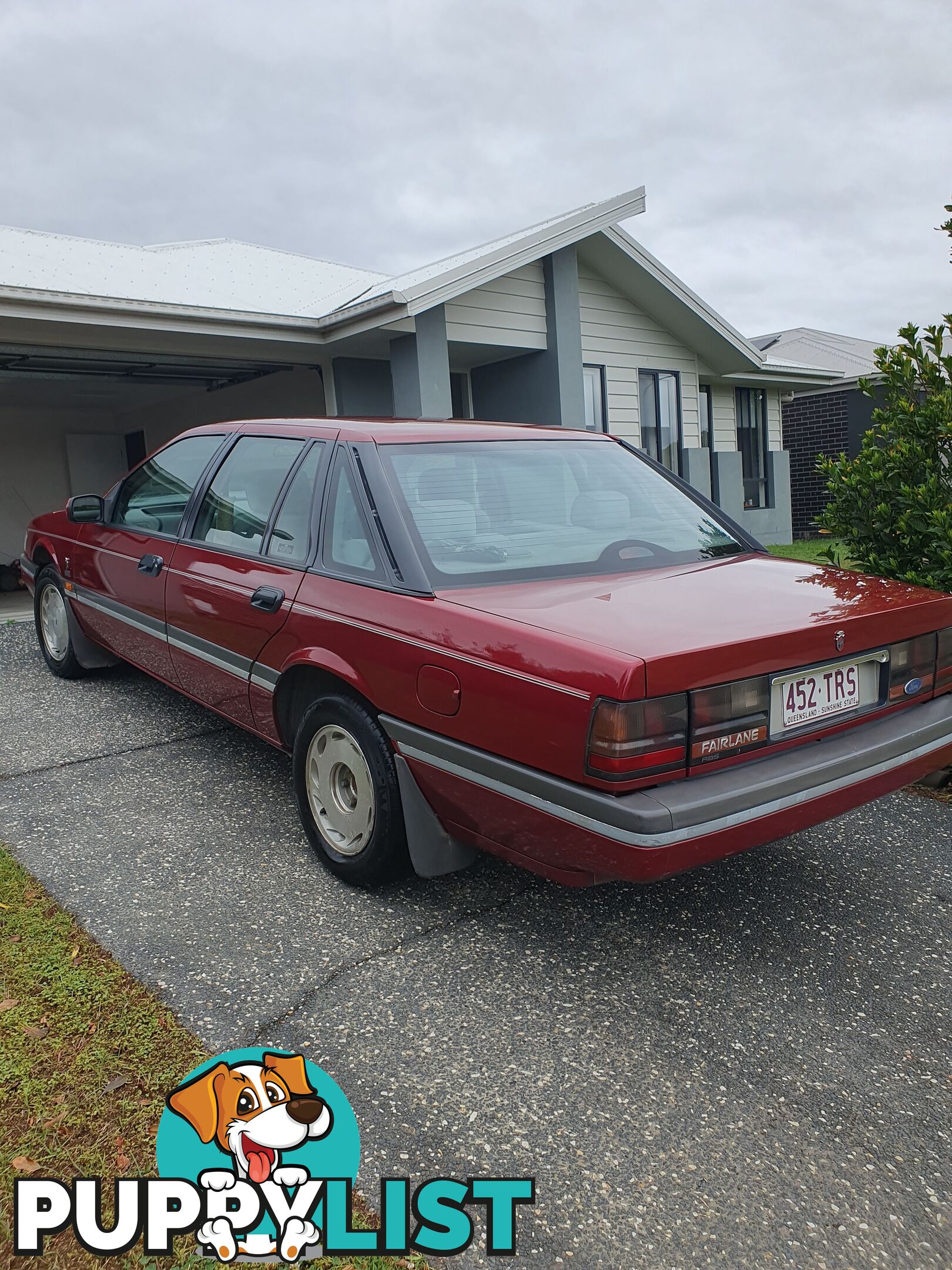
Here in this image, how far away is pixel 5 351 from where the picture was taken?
8.33m

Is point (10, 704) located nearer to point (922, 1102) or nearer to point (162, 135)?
point (922, 1102)

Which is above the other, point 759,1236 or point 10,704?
point 10,704

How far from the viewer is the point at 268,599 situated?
348 cm

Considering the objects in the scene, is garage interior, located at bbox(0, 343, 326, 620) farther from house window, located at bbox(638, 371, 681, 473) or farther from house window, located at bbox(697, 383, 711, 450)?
house window, located at bbox(697, 383, 711, 450)

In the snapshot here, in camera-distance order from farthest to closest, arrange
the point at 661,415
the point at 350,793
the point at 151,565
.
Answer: the point at 661,415 → the point at 151,565 → the point at 350,793

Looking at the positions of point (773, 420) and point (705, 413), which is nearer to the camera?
point (705, 413)

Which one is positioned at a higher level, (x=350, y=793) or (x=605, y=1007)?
(x=350, y=793)

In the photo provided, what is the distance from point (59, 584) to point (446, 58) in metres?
11.6

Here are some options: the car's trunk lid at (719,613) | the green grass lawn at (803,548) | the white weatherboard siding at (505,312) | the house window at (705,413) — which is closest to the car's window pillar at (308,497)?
the car's trunk lid at (719,613)

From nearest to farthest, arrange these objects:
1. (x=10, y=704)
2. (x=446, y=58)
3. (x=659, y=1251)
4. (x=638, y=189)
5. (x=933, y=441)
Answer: (x=659, y=1251) → (x=933, y=441) → (x=10, y=704) → (x=638, y=189) → (x=446, y=58)

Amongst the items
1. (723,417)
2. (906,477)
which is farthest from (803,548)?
(906,477)

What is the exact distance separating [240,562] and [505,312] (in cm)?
751

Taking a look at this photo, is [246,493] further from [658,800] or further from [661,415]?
[661,415]

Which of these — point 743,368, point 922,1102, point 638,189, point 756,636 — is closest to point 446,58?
point 638,189
